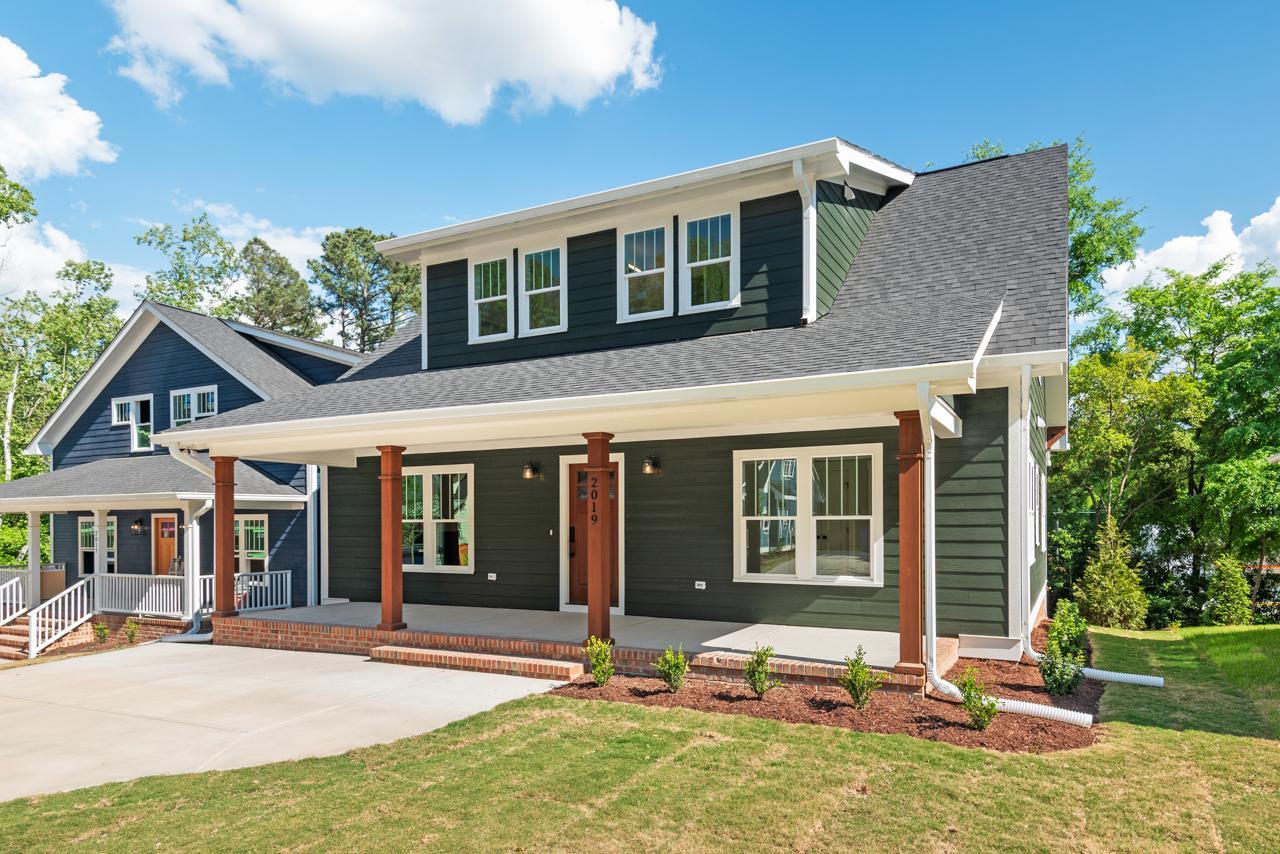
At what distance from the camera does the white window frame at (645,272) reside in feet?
33.7

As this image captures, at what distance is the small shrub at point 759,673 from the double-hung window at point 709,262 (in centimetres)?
442

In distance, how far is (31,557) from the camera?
1625 cm

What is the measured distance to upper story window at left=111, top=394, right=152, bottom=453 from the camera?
17.5m

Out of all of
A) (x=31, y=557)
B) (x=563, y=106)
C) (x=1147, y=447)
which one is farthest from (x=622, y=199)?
(x=31, y=557)

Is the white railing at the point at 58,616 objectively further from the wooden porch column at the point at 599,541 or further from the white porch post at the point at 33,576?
the wooden porch column at the point at 599,541

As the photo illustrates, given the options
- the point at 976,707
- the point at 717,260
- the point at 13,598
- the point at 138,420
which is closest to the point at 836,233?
the point at 717,260

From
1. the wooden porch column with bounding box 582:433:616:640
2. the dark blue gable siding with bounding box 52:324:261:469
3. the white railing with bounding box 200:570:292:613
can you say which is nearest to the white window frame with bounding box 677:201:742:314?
the wooden porch column with bounding box 582:433:616:640

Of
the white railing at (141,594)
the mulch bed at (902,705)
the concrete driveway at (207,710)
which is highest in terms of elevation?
the mulch bed at (902,705)

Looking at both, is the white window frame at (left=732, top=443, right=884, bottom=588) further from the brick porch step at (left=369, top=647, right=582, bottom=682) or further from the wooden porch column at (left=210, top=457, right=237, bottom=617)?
the wooden porch column at (left=210, top=457, right=237, bottom=617)

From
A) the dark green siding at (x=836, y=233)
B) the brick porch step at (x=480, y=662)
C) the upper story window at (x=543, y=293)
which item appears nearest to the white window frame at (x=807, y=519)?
the dark green siding at (x=836, y=233)

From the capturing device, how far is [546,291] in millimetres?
11219

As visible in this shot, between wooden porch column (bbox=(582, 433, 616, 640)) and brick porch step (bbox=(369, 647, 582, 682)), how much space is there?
1.58 ft

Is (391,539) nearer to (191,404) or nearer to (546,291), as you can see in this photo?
(546,291)

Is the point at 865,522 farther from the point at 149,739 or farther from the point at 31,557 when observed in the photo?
the point at 31,557
